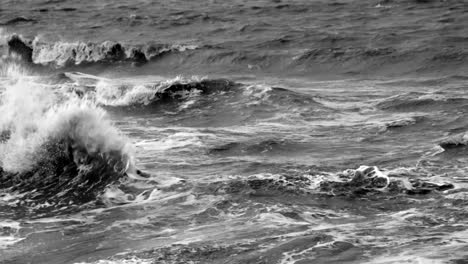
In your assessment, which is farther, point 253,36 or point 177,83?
point 253,36

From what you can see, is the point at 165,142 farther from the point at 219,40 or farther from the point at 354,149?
the point at 219,40

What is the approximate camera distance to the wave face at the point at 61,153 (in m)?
13.4

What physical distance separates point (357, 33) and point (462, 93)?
8.17 metres

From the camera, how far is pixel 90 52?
28234mm

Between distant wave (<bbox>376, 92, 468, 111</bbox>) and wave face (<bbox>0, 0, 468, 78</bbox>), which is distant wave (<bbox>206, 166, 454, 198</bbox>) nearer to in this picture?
distant wave (<bbox>376, 92, 468, 111</bbox>)

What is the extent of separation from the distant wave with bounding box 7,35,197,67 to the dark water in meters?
0.08

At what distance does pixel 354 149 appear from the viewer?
14.7 m

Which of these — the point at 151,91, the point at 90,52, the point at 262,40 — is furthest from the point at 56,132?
the point at 90,52

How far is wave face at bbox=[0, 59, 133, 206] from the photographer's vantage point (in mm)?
13438

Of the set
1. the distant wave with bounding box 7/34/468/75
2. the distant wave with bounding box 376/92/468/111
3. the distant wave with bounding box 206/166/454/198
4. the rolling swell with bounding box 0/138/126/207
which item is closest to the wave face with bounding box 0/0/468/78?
the distant wave with bounding box 7/34/468/75

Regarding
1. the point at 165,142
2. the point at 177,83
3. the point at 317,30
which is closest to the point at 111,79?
the point at 177,83

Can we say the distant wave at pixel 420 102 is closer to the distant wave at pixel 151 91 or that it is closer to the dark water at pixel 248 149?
the dark water at pixel 248 149

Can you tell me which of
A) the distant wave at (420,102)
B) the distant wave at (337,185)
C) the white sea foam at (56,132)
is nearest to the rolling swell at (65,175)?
the white sea foam at (56,132)

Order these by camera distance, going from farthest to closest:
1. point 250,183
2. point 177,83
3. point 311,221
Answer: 1. point 177,83
2. point 250,183
3. point 311,221
